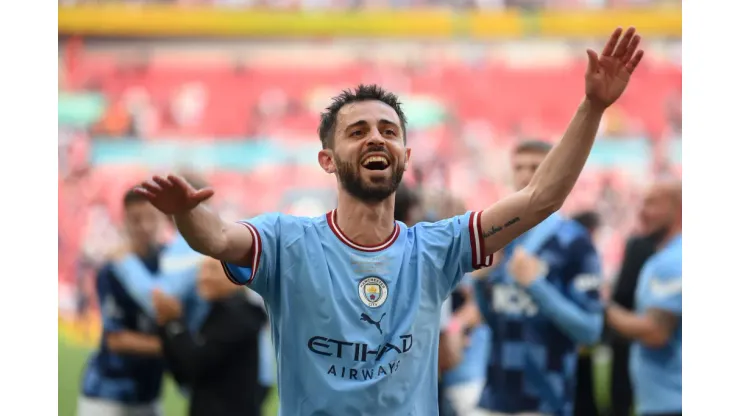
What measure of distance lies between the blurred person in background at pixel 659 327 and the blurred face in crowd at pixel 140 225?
3146 mm

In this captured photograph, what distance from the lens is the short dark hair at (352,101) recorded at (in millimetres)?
3119

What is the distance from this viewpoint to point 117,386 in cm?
618

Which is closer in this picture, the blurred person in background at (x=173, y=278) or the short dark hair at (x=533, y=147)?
the short dark hair at (x=533, y=147)

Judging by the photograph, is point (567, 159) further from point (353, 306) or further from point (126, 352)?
point (126, 352)

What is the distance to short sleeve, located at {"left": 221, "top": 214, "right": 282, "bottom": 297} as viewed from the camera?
2.83 m

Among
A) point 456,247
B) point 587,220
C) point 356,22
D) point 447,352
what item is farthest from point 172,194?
point 356,22

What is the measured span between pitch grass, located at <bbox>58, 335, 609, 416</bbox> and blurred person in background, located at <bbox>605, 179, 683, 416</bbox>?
5.20ft

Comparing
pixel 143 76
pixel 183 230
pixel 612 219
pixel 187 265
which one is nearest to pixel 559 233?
pixel 187 265

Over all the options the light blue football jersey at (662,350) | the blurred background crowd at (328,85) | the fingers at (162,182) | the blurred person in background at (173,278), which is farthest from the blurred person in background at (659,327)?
the blurred background crowd at (328,85)

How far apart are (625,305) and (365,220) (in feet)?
12.9

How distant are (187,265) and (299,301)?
3.16 meters

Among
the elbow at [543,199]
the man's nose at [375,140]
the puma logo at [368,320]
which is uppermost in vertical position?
the man's nose at [375,140]

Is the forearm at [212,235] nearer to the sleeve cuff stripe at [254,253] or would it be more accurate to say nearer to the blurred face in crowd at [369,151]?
the sleeve cuff stripe at [254,253]

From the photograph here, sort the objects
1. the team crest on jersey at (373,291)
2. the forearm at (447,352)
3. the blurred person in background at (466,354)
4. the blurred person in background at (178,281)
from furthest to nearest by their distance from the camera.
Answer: the blurred person in background at (466,354)
the blurred person in background at (178,281)
the forearm at (447,352)
the team crest on jersey at (373,291)
